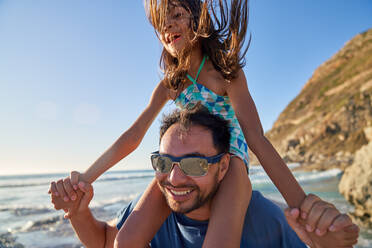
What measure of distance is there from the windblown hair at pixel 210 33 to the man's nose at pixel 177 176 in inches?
39.9

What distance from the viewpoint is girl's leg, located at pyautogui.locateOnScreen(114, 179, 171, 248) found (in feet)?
7.50

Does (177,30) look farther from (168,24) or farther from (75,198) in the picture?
(75,198)

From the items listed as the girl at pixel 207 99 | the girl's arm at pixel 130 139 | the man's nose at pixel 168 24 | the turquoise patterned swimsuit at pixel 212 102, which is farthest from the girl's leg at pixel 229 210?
the man's nose at pixel 168 24

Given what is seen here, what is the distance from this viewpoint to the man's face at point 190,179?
2256 millimetres

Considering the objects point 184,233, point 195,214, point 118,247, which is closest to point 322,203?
point 195,214

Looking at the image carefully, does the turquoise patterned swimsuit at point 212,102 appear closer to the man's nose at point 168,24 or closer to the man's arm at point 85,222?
the man's nose at point 168,24

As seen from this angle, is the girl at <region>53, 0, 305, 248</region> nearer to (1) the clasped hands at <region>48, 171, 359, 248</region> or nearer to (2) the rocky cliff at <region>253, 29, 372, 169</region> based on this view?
(1) the clasped hands at <region>48, 171, 359, 248</region>

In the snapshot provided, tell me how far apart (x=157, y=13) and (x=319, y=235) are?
241 cm

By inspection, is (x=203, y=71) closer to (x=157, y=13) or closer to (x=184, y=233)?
(x=157, y=13)

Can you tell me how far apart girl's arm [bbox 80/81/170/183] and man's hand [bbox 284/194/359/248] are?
5.67ft

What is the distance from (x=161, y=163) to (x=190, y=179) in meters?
0.28

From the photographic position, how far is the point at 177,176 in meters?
2.24

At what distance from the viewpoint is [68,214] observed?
261 cm

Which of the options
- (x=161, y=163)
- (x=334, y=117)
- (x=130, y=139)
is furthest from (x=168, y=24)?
(x=334, y=117)
